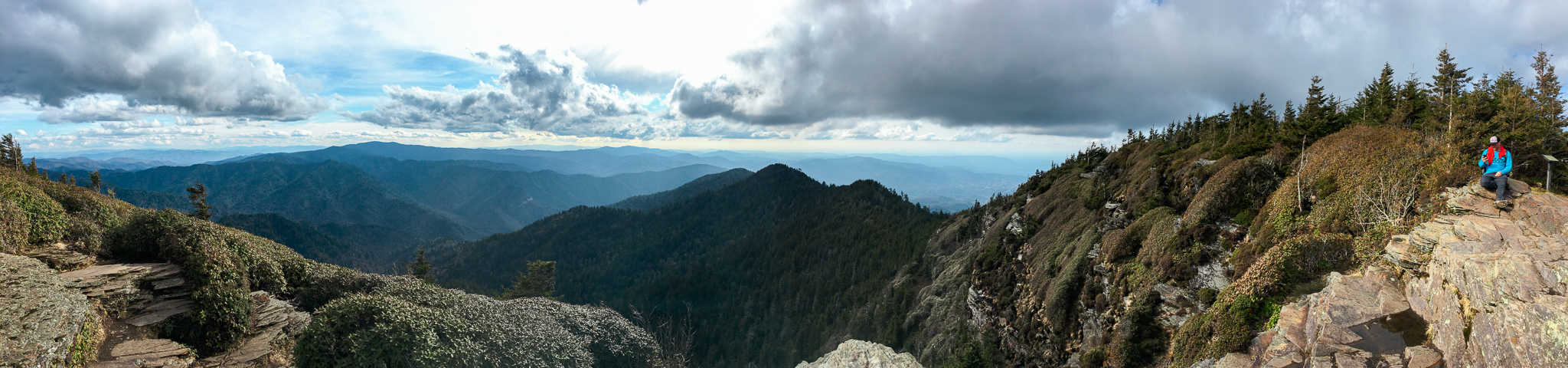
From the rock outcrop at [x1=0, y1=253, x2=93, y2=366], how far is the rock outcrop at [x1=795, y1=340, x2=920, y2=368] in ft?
80.6

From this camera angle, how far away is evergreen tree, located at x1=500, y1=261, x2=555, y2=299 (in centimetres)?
8344

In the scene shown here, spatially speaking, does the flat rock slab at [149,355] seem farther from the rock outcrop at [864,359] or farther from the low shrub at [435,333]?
the rock outcrop at [864,359]

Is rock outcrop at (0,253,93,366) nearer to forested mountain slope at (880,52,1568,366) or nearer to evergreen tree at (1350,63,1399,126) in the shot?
forested mountain slope at (880,52,1568,366)

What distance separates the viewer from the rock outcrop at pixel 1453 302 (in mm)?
10578

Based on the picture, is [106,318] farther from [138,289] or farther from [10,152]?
[10,152]

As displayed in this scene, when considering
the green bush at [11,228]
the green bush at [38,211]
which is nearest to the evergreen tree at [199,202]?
the green bush at [38,211]

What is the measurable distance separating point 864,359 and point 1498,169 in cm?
1979

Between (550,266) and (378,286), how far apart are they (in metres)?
59.6

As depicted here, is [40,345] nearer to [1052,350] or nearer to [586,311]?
[586,311]

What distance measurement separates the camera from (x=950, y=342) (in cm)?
4469

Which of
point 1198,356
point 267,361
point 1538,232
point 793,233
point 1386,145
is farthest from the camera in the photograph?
point 793,233

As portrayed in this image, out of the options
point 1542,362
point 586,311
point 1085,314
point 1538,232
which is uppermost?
point 1538,232

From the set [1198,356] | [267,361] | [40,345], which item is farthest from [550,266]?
[1198,356]

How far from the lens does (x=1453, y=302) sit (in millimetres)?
12008
